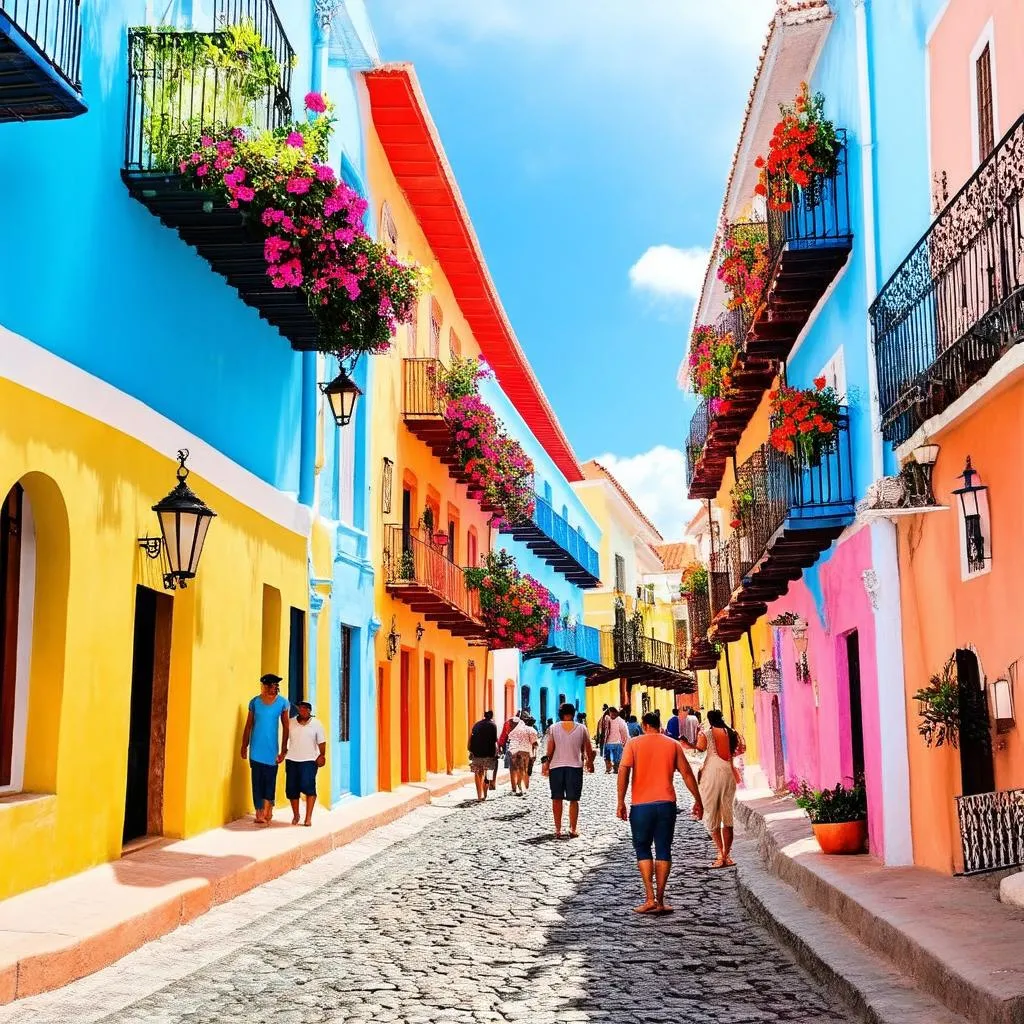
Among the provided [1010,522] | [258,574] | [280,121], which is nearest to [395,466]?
[258,574]

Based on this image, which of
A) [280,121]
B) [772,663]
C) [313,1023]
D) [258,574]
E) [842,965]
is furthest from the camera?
[772,663]

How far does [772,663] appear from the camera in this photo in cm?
2253

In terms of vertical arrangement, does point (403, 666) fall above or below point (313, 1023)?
above

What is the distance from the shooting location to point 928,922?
823cm

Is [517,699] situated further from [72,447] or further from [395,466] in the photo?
[72,447]

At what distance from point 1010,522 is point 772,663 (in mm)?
13367

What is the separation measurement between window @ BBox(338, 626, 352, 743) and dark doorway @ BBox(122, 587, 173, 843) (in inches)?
282

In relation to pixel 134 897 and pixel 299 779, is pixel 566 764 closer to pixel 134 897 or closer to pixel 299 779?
pixel 299 779

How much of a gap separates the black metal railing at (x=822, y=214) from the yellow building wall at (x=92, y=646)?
621 centimetres

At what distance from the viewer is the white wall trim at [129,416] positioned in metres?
9.37

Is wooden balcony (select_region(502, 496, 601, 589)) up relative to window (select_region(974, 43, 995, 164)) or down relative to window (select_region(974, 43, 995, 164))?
up

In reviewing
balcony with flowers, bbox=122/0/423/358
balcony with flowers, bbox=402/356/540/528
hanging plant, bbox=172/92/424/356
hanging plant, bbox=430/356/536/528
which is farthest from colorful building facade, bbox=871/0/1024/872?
hanging plant, bbox=430/356/536/528

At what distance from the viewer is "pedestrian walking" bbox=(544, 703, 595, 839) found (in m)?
17.2

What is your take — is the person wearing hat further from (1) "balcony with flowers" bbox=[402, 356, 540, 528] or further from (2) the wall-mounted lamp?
(1) "balcony with flowers" bbox=[402, 356, 540, 528]
